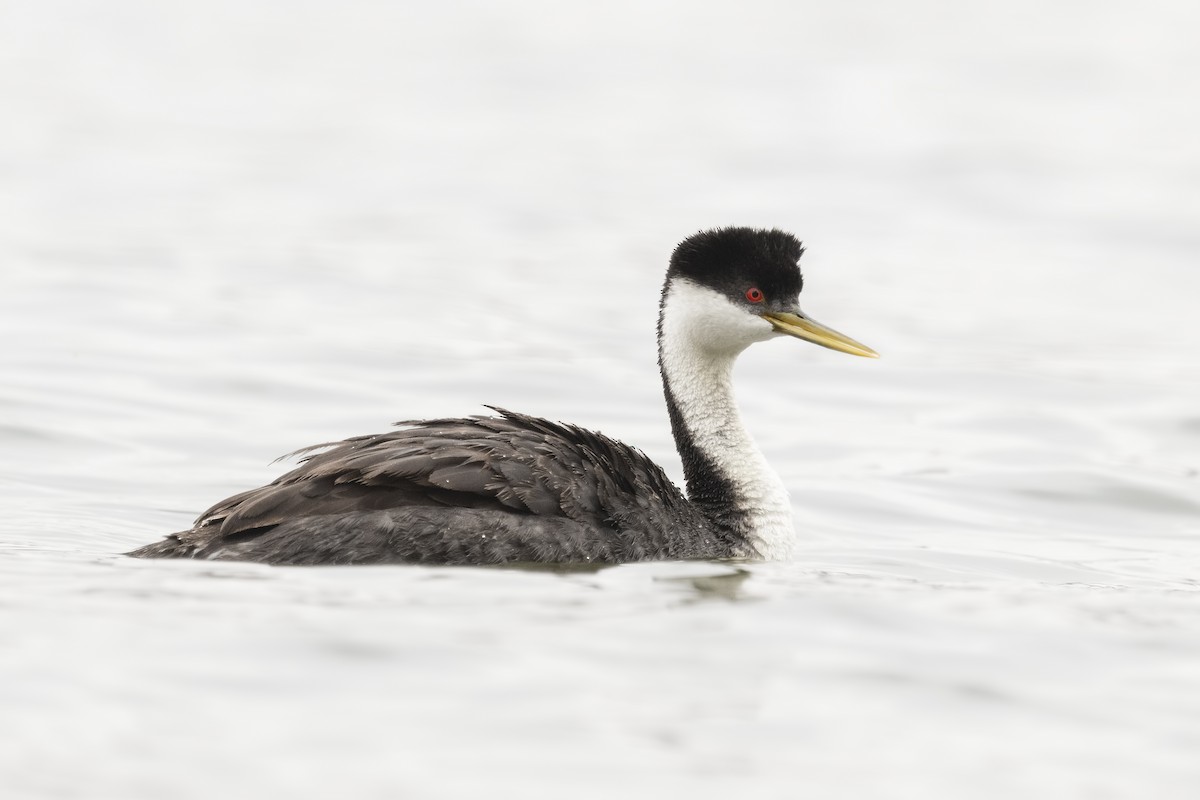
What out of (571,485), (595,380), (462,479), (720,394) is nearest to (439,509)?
(462,479)

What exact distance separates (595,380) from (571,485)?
7.82 m

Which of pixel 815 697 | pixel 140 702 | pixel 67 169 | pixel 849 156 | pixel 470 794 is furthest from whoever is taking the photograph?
pixel 849 156

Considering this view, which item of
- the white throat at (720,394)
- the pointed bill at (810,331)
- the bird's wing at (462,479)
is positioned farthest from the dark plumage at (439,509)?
the pointed bill at (810,331)

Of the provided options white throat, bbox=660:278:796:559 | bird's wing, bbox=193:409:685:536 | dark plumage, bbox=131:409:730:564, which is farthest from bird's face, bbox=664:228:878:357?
dark plumage, bbox=131:409:730:564

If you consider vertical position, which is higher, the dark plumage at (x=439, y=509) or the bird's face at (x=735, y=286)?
the bird's face at (x=735, y=286)

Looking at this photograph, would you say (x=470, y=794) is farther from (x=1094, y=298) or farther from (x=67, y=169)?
(x=67, y=169)

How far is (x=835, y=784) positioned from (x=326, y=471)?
315 centimetres

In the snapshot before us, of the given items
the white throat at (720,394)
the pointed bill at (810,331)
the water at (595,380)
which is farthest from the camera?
the pointed bill at (810,331)

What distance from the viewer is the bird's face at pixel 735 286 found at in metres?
9.56

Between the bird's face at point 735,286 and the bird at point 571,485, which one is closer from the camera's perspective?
the bird at point 571,485

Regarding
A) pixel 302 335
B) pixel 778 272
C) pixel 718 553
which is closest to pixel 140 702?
pixel 718 553

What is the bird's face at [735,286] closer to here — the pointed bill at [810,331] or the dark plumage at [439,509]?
the pointed bill at [810,331]

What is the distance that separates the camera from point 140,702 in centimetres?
642

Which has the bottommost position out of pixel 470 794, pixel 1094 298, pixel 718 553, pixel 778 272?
pixel 470 794
